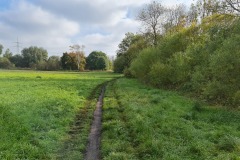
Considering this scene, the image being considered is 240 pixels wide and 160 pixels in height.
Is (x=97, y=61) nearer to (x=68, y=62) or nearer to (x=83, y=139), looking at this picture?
(x=68, y=62)

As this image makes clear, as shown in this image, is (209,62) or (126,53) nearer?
(209,62)

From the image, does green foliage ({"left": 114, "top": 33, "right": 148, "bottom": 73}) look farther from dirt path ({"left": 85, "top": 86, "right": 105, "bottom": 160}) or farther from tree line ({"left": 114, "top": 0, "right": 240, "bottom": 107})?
dirt path ({"left": 85, "top": 86, "right": 105, "bottom": 160})

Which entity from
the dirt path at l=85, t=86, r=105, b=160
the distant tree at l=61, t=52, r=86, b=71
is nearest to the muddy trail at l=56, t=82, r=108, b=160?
the dirt path at l=85, t=86, r=105, b=160

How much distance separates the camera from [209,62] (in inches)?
875

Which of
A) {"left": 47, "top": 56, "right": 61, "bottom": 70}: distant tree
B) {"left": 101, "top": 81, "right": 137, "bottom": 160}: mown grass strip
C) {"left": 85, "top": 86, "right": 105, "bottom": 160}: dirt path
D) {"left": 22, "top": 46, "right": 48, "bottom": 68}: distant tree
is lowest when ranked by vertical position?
{"left": 85, "top": 86, "right": 105, "bottom": 160}: dirt path

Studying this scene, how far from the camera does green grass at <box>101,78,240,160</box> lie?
973 centimetres

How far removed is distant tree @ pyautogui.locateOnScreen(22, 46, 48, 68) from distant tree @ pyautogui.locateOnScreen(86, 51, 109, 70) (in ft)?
98.4

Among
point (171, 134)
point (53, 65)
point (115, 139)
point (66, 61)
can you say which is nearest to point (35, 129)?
point (115, 139)

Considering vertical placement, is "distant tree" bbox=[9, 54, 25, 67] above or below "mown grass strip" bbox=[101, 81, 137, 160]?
above

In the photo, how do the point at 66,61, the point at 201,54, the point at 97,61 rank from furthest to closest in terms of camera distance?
the point at 97,61 < the point at 66,61 < the point at 201,54

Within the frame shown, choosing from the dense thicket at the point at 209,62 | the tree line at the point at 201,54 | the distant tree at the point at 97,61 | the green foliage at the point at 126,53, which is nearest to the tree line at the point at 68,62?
the distant tree at the point at 97,61

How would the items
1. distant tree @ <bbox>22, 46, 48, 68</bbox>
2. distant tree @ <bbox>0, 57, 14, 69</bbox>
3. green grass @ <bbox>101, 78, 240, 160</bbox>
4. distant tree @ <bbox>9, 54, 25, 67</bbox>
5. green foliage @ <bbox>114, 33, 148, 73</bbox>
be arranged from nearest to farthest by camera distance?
green grass @ <bbox>101, 78, 240, 160</bbox>
green foliage @ <bbox>114, 33, 148, 73</bbox>
distant tree @ <bbox>0, 57, 14, 69</bbox>
distant tree @ <bbox>22, 46, 48, 68</bbox>
distant tree @ <bbox>9, 54, 25, 67</bbox>

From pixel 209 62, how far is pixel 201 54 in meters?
4.22

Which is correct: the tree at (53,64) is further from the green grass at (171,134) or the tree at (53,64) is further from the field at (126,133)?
the green grass at (171,134)
